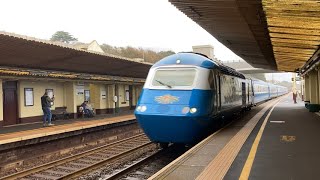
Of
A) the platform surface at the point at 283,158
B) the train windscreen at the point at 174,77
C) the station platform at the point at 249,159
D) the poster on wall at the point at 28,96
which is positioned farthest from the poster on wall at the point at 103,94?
the platform surface at the point at 283,158

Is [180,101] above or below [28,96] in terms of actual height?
below

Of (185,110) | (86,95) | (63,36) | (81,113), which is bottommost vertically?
(81,113)

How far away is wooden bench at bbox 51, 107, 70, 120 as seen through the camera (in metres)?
21.6

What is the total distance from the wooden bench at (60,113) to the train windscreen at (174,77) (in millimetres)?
12257

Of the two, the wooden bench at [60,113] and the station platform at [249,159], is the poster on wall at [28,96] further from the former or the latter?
the station platform at [249,159]

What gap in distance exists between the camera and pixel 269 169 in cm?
668

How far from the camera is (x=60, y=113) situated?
2212 cm

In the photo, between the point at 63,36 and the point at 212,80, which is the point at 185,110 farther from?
the point at 63,36

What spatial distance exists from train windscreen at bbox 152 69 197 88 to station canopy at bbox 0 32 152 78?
18.2 ft

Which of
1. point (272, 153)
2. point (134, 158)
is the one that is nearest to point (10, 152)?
point (134, 158)

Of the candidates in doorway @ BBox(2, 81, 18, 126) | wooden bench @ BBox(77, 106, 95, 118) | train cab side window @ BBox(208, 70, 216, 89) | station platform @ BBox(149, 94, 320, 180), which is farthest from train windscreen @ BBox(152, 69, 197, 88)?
wooden bench @ BBox(77, 106, 95, 118)

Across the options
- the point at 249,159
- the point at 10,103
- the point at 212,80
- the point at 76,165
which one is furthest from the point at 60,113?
the point at 249,159

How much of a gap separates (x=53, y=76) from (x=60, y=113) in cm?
403

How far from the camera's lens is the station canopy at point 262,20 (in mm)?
8664
